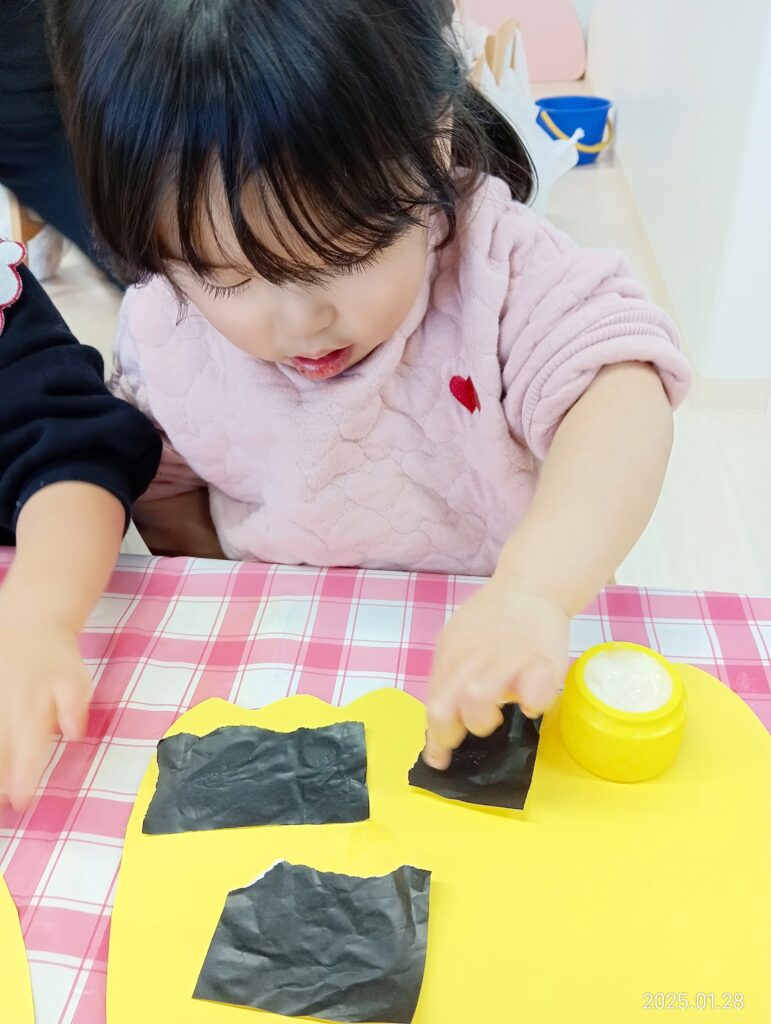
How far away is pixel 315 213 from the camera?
475 millimetres

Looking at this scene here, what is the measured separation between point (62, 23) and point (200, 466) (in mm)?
419

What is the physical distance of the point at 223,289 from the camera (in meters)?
0.54

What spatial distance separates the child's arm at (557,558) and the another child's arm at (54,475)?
0.25 m

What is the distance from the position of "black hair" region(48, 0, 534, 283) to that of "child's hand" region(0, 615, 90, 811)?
26 cm

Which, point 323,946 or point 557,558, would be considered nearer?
point 323,946

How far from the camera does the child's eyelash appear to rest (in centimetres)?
53

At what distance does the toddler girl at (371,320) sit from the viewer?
0.45 metres

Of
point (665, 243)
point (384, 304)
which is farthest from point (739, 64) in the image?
point (384, 304)

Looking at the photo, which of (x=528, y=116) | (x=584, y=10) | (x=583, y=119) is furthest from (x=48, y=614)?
(x=584, y=10)

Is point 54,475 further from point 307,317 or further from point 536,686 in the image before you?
point 536,686

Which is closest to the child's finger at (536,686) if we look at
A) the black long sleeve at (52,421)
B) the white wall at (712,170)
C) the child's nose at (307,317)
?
the child's nose at (307,317)

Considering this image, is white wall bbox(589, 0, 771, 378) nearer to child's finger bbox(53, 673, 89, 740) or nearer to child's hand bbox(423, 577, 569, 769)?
child's hand bbox(423, 577, 569, 769)

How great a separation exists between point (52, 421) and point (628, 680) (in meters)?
0.47

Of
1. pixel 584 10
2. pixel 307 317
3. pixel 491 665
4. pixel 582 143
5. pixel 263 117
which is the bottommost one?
pixel 582 143
